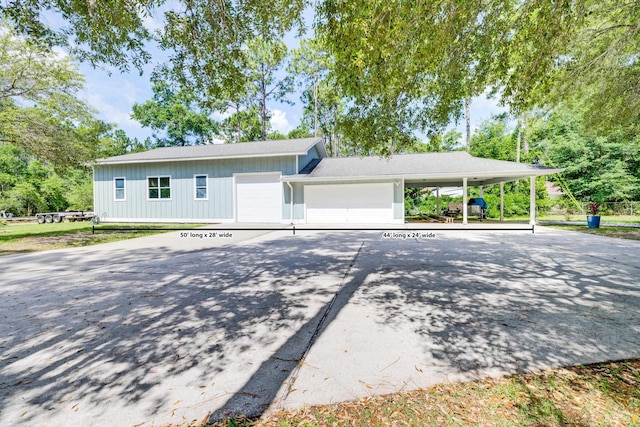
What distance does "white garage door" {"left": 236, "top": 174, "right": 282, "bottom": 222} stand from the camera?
1505 centimetres

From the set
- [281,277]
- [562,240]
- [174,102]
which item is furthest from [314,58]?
[281,277]

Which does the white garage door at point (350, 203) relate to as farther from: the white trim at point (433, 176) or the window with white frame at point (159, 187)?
the window with white frame at point (159, 187)

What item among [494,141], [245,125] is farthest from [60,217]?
[494,141]

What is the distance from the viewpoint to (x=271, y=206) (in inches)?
596

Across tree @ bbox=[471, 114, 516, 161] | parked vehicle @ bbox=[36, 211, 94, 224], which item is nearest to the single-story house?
parked vehicle @ bbox=[36, 211, 94, 224]

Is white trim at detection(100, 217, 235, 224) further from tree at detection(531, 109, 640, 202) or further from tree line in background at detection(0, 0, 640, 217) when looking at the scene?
tree at detection(531, 109, 640, 202)

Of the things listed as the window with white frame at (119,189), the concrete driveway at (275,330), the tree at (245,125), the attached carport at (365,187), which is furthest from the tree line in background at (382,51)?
the tree at (245,125)

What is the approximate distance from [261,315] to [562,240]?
9.72 meters

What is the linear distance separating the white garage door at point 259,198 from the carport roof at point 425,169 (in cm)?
122

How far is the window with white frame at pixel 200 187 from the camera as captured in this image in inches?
624

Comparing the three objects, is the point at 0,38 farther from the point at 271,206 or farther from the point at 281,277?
the point at 281,277

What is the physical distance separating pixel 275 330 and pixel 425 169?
12770mm

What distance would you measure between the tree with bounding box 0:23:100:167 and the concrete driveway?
21.0 feet

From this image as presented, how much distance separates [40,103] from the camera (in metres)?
10.4
